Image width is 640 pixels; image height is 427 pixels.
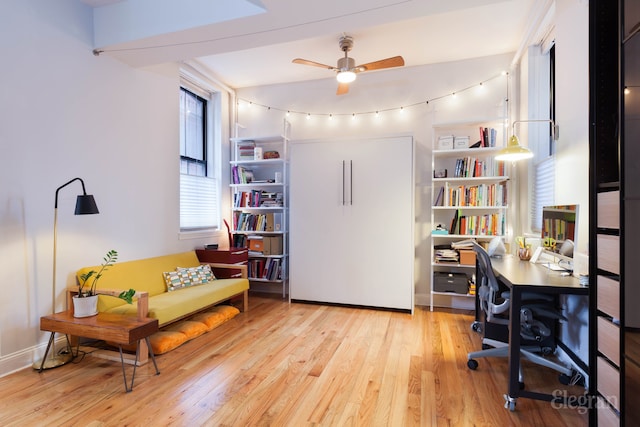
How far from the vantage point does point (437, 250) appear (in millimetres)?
3809

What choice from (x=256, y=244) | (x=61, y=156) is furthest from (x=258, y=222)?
(x=61, y=156)

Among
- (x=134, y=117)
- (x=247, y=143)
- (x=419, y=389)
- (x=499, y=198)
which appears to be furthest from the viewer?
(x=247, y=143)

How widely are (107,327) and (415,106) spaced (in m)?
3.98

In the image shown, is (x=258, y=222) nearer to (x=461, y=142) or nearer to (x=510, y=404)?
(x=461, y=142)

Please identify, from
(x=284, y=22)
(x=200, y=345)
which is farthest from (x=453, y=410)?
(x=284, y=22)

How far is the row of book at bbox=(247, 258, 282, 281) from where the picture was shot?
14.3 feet

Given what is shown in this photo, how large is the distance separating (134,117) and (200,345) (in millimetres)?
2325

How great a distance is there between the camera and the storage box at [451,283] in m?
3.64

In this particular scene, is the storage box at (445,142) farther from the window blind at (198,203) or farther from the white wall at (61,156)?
the white wall at (61,156)

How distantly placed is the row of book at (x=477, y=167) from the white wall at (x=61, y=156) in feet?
11.4

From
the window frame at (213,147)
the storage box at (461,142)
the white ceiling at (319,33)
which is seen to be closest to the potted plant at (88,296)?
the window frame at (213,147)

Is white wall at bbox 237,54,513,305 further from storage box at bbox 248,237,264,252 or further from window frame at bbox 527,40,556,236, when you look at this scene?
storage box at bbox 248,237,264,252

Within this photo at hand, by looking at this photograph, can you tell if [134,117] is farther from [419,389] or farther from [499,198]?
[499,198]

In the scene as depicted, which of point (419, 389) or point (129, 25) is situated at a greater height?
point (129, 25)
